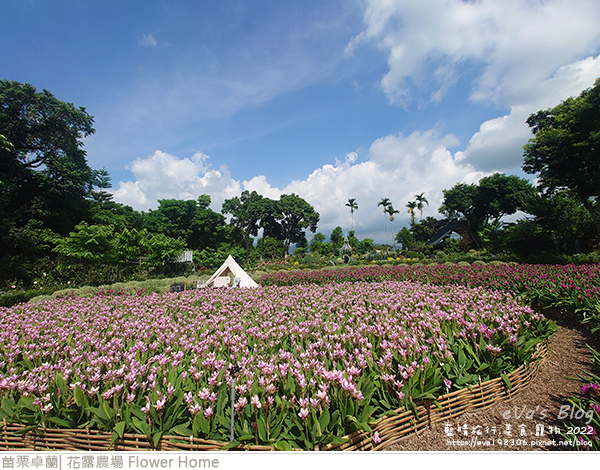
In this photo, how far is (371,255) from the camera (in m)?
25.8

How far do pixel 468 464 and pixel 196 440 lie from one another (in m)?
2.10

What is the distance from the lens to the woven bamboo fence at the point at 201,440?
2.06 metres

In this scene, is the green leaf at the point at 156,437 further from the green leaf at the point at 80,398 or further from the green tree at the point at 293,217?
the green tree at the point at 293,217

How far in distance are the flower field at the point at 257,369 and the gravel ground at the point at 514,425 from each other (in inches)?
11.6

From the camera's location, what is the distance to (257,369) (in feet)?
8.79

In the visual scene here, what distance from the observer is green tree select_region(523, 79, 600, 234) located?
1247 centimetres

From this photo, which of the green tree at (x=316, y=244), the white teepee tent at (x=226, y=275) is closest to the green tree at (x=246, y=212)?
the green tree at (x=316, y=244)

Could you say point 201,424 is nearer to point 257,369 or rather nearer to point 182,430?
point 182,430

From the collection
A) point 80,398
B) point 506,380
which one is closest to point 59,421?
point 80,398

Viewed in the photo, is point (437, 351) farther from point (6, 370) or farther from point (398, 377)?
point (6, 370)

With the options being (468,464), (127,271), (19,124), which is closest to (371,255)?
(127,271)

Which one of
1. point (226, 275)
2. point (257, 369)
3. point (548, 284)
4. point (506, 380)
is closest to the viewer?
point (257, 369)

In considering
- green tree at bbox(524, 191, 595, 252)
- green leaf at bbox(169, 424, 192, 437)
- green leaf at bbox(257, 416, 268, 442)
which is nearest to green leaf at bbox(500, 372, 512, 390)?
green leaf at bbox(257, 416, 268, 442)

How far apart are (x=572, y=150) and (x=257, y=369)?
19.5 metres
